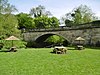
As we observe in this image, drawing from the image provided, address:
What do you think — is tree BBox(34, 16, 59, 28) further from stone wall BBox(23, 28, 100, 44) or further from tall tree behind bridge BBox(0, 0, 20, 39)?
tall tree behind bridge BBox(0, 0, 20, 39)

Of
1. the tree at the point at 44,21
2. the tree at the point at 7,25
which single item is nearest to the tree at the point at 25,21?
the tree at the point at 44,21

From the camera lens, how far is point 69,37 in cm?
5253

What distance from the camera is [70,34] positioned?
52.3 metres

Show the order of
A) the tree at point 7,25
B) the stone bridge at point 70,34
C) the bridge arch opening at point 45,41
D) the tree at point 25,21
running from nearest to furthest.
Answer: the stone bridge at point 70,34
the tree at point 7,25
the bridge arch opening at point 45,41
the tree at point 25,21

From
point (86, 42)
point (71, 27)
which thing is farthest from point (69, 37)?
point (86, 42)

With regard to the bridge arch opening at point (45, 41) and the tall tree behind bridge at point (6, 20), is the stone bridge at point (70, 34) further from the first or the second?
the tall tree behind bridge at point (6, 20)

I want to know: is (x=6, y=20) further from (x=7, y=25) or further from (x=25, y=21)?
(x=25, y=21)

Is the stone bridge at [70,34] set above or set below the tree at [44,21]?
below

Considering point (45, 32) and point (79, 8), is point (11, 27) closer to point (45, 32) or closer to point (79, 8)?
point (45, 32)

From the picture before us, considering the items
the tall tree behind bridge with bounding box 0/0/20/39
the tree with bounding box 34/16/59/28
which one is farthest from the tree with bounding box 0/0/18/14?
the tree with bounding box 34/16/59/28

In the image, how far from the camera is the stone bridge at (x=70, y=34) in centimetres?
4667

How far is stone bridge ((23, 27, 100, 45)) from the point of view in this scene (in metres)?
46.7

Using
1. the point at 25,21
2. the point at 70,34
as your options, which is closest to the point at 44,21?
the point at 25,21

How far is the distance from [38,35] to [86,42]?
1713cm
